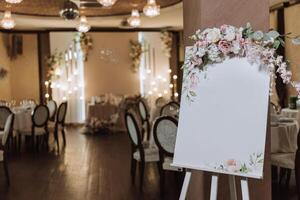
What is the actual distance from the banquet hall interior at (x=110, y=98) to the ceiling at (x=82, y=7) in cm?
2

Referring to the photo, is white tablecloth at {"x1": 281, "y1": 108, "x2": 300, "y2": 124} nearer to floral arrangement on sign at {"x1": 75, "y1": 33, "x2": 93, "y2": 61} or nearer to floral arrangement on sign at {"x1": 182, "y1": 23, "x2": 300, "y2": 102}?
floral arrangement on sign at {"x1": 182, "y1": 23, "x2": 300, "y2": 102}

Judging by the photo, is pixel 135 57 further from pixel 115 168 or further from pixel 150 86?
pixel 115 168

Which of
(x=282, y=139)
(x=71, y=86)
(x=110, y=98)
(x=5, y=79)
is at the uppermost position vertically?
(x=5, y=79)

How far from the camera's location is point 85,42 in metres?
12.3

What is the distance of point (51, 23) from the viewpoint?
1139 centimetres

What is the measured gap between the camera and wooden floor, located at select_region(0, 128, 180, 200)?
494 cm

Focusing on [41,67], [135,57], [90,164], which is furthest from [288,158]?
[41,67]

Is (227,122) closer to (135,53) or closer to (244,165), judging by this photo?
(244,165)

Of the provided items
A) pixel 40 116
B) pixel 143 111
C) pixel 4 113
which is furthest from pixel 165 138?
pixel 143 111

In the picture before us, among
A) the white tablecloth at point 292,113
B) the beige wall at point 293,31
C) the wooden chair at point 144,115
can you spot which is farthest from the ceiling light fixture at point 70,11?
the beige wall at point 293,31

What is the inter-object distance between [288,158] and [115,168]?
8.83ft

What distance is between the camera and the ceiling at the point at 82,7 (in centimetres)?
884

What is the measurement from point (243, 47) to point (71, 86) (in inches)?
402

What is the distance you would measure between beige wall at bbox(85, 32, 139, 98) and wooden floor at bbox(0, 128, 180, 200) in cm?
430
